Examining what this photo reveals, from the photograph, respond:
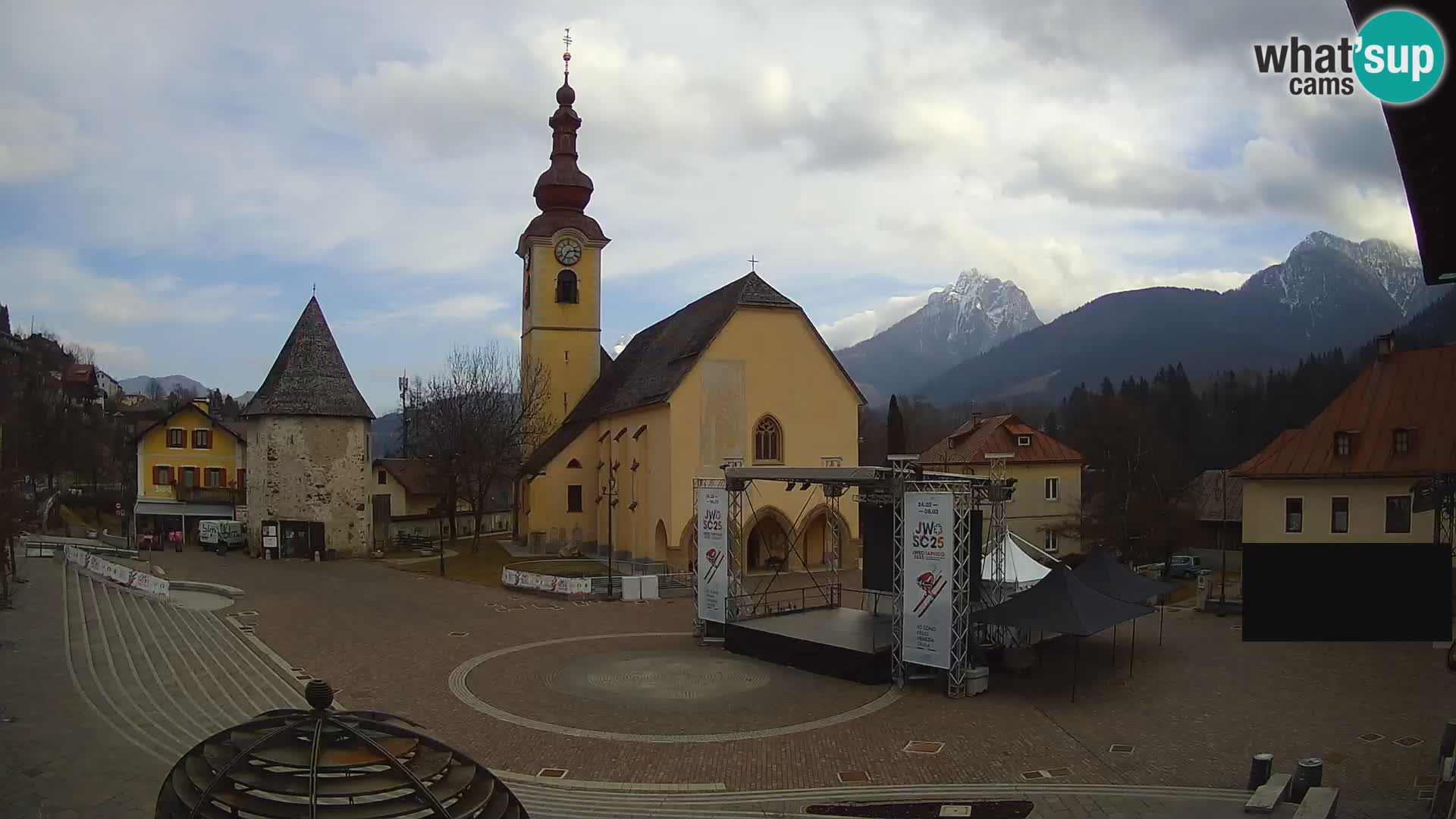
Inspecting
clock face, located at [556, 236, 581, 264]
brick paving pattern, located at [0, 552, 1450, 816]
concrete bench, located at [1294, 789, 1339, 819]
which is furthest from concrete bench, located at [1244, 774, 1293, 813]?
clock face, located at [556, 236, 581, 264]

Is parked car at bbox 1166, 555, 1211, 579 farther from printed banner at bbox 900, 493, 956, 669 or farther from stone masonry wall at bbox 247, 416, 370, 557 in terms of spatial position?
stone masonry wall at bbox 247, 416, 370, 557

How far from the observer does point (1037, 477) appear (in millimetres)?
46094

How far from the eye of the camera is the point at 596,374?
1917 inches

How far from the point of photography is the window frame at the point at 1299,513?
106 feet

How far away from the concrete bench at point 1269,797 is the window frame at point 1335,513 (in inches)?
964

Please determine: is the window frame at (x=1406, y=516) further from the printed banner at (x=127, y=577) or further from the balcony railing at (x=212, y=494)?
the balcony railing at (x=212, y=494)

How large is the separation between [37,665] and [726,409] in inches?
851

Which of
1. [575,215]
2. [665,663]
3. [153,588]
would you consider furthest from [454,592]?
[575,215]

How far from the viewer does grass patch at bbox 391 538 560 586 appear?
35031 millimetres

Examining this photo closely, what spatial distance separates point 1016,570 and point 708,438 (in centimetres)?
1305

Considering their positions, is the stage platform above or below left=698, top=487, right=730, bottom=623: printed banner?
below

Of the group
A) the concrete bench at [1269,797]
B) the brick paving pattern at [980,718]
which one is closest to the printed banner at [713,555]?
the brick paving pattern at [980,718]

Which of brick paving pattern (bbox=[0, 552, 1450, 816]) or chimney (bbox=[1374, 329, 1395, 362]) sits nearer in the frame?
brick paving pattern (bbox=[0, 552, 1450, 816])

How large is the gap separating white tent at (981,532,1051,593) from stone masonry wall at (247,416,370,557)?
28.5 m
